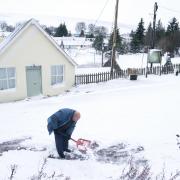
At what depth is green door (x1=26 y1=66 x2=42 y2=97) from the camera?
17156 mm

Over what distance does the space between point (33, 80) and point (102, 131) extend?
9823 millimetres

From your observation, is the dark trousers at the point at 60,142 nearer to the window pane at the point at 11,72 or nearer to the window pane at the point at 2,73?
the window pane at the point at 2,73

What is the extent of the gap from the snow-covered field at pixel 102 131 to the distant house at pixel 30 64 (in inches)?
118

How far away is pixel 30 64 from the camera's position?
17.0 meters

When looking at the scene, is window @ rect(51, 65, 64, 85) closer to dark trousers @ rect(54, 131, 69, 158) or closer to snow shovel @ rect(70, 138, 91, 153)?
snow shovel @ rect(70, 138, 91, 153)

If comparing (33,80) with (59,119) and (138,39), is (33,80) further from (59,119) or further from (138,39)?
(138,39)

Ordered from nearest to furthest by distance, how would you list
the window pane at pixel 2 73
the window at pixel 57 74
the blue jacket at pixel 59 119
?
the blue jacket at pixel 59 119 < the window pane at pixel 2 73 < the window at pixel 57 74

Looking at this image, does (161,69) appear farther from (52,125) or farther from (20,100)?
(52,125)

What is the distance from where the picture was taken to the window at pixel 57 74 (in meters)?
18.5

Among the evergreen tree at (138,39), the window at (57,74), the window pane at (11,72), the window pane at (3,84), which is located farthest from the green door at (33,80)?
the evergreen tree at (138,39)

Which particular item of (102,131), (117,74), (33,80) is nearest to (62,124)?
(102,131)

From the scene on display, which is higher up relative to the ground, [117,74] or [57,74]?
[57,74]

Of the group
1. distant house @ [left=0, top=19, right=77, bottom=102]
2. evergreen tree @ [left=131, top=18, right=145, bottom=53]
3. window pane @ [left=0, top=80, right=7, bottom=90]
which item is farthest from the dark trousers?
evergreen tree @ [left=131, top=18, right=145, bottom=53]

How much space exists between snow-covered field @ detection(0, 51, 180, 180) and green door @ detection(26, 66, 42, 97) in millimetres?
3181
